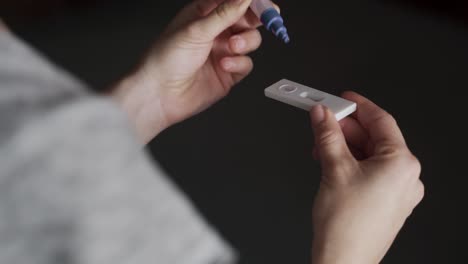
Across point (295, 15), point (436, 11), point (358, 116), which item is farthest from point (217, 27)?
point (436, 11)

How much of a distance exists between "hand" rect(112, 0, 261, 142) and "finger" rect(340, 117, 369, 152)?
6.8 inches

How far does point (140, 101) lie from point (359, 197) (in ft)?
1.01

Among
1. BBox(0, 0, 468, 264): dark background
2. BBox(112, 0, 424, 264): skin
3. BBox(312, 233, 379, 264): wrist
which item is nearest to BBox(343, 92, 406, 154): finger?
BBox(112, 0, 424, 264): skin

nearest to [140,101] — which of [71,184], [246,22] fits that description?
[246,22]

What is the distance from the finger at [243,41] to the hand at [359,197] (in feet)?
0.65

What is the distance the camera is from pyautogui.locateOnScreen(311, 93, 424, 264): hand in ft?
1.77

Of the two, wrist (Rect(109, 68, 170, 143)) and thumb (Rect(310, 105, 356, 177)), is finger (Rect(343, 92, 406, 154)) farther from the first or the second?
wrist (Rect(109, 68, 170, 143))

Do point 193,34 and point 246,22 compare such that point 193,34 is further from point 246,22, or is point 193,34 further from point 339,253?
point 339,253

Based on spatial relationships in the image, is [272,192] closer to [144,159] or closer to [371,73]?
[371,73]

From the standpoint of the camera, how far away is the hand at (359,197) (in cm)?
54

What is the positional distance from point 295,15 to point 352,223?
1116 millimetres

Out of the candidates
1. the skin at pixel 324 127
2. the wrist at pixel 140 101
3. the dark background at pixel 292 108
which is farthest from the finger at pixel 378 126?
the dark background at pixel 292 108

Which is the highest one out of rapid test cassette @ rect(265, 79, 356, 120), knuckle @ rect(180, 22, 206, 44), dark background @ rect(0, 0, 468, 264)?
knuckle @ rect(180, 22, 206, 44)

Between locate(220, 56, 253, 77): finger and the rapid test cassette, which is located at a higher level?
locate(220, 56, 253, 77): finger
